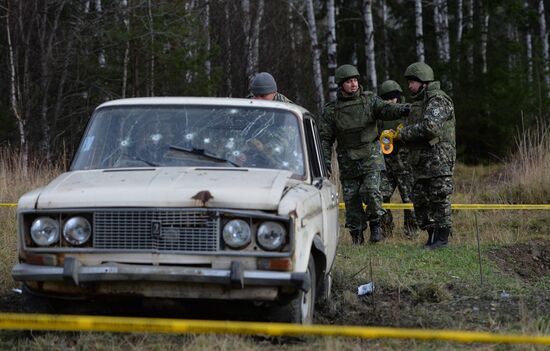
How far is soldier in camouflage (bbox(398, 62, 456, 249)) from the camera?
939 centimetres

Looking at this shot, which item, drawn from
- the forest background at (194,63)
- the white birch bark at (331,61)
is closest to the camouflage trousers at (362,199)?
the forest background at (194,63)

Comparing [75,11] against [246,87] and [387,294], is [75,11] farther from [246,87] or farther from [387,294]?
[387,294]

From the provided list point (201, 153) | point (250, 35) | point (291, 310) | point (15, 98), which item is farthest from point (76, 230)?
point (250, 35)

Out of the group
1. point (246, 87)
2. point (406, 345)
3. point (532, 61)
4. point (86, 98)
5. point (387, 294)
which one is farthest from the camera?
point (532, 61)

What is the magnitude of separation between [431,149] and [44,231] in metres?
5.27

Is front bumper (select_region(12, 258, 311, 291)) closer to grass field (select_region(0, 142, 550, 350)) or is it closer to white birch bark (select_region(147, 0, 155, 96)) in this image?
grass field (select_region(0, 142, 550, 350))

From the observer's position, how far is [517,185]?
14.5 meters

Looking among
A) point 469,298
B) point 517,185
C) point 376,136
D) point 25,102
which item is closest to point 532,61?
point 517,185

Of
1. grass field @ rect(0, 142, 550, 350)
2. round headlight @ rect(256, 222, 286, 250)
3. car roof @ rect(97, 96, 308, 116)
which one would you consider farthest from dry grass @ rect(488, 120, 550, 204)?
round headlight @ rect(256, 222, 286, 250)

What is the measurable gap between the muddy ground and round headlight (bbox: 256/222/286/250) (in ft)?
1.70

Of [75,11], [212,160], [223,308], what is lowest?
[223,308]

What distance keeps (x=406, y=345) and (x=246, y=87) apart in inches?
669

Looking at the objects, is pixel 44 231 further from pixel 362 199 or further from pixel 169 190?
pixel 362 199

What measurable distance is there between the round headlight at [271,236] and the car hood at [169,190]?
0.12m
